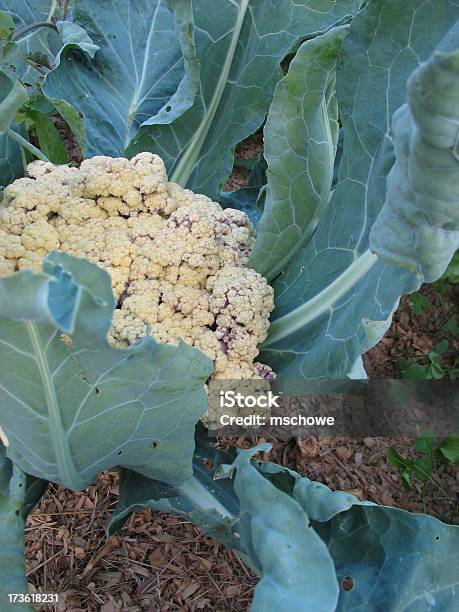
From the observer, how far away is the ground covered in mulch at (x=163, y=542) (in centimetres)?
147

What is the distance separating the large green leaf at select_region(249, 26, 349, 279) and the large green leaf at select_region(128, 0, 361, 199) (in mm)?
208

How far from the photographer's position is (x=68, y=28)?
152cm

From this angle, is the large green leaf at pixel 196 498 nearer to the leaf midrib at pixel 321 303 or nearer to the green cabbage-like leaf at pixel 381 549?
the green cabbage-like leaf at pixel 381 549

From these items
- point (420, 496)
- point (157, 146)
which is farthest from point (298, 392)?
point (420, 496)

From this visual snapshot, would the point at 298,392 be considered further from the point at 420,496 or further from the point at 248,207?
the point at 420,496

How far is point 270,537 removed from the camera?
93 cm

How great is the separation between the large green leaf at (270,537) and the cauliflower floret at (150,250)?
26cm

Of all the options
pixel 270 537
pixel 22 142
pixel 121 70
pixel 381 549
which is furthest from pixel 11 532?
pixel 121 70

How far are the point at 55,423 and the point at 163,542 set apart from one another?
728mm

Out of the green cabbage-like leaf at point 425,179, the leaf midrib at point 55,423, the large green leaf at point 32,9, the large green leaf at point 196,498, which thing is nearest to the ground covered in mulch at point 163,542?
the large green leaf at point 196,498

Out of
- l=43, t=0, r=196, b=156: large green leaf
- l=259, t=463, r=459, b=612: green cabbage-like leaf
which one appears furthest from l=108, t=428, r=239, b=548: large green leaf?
l=43, t=0, r=196, b=156: large green leaf

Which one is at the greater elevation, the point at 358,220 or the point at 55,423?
the point at 358,220

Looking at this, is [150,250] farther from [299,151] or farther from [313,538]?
[313,538]

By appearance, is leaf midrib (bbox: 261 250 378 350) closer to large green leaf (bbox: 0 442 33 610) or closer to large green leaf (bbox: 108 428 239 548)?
large green leaf (bbox: 108 428 239 548)
